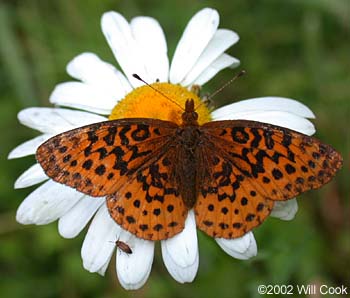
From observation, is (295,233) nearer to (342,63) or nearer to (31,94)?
(342,63)

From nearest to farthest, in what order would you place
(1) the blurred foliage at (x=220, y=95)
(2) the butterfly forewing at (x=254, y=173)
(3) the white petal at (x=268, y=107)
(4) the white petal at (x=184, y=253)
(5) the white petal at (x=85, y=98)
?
(2) the butterfly forewing at (x=254, y=173) → (4) the white petal at (x=184, y=253) → (3) the white petal at (x=268, y=107) → (5) the white petal at (x=85, y=98) → (1) the blurred foliage at (x=220, y=95)

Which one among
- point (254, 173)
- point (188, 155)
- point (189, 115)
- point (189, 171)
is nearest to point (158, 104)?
point (189, 115)

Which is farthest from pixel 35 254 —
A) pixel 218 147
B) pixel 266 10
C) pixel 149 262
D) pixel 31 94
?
pixel 266 10

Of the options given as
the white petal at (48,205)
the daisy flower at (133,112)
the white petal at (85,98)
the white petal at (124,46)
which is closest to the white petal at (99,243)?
the daisy flower at (133,112)

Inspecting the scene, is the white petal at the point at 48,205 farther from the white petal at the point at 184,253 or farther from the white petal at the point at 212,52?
the white petal at the point at 212,52

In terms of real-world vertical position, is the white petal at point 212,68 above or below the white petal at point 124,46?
below
